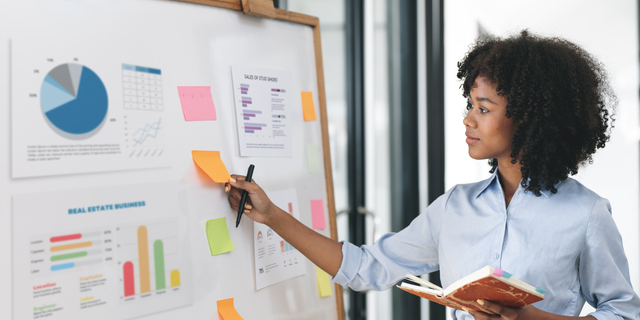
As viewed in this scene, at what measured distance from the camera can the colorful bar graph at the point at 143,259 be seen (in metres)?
0.92

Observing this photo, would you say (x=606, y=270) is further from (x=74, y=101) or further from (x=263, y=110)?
(x=74, y=101)

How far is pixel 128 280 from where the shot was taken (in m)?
0.90

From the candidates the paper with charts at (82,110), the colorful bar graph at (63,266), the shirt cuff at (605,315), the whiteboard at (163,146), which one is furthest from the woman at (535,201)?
the colorful bar graph at (63,266)

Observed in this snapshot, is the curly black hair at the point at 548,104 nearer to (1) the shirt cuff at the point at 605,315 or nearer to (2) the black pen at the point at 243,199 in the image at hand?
(1) the shirt cuff at the point at 605,315

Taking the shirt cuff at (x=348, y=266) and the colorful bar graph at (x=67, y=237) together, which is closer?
the colorful bar graph at (x=67, y=237)

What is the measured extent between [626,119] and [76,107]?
1584 millimetres

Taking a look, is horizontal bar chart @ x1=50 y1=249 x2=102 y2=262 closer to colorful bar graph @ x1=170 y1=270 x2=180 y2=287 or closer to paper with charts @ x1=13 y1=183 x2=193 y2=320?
paper with charts @ x1=13 y1=183 x2=193 y2=320

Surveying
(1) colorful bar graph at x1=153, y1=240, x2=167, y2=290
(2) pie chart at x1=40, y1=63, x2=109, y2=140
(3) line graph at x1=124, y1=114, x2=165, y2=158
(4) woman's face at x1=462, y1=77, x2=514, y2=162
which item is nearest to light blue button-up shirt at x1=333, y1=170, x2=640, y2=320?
(4) woman's face at x1=462, y1=77, x2=514, y2=162

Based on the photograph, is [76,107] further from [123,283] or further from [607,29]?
[607,29]

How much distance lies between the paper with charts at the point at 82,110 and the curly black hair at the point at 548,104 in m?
0.81

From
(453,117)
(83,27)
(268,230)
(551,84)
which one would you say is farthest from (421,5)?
(83,27)

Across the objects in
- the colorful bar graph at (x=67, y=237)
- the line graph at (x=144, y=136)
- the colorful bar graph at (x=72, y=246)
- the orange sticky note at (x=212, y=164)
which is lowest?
the colorful bar graph at (x=72, y=246)

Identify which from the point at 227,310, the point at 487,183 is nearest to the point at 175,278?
the point at 227,310

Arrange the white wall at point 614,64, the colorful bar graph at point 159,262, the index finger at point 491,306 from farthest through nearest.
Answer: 1. the white wall at point 614,64
2. the colorful bar graph at point 159,262
3. the index finger at point 491,306
